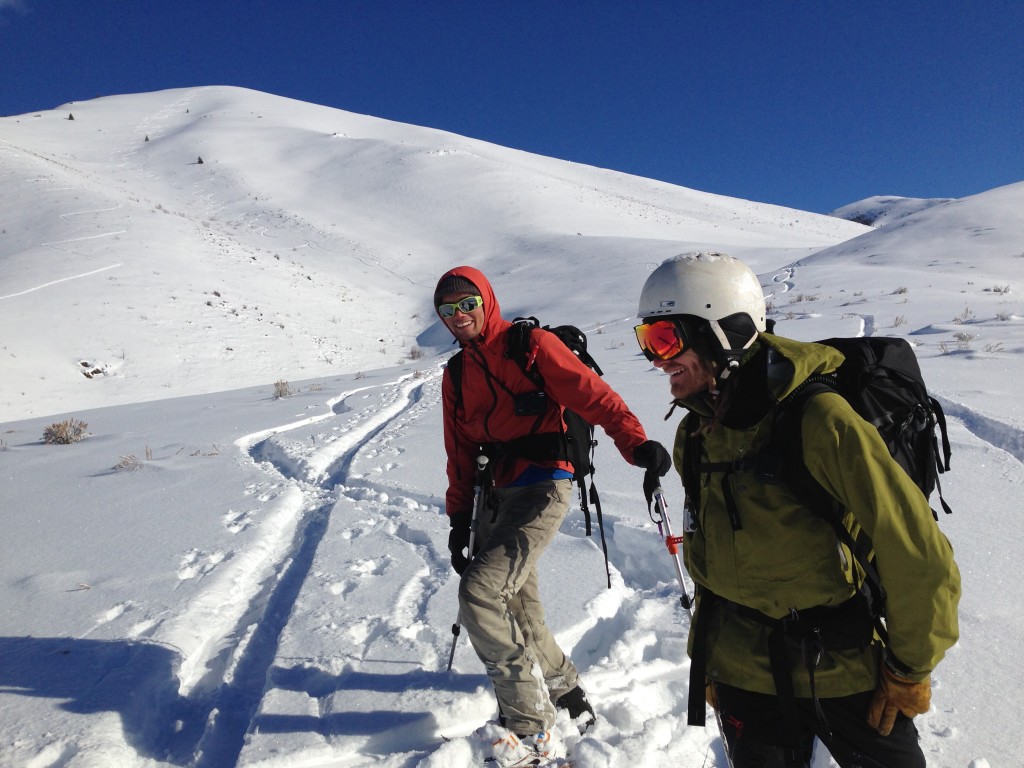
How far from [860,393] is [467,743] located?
214 cm

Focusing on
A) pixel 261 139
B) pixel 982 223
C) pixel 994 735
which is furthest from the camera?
pixel 261 139

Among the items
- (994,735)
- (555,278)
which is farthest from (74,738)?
(555,278)

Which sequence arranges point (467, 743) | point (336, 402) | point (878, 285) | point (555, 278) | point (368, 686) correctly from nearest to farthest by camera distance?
point (467, 743), point (368, 686), point (336, 402), point (878, 285), point (555, 278)

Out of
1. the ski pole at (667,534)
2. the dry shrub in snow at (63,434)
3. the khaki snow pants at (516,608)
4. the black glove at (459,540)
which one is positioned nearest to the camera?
the ski pole at (667,534)

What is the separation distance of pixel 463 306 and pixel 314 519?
10.6 feet

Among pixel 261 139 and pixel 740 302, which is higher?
pixel 261 139

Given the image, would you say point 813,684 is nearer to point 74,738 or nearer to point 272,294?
point 74,738

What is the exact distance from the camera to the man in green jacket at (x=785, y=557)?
1395 millimetres

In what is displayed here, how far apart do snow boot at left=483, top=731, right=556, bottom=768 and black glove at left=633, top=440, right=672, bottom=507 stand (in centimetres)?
111

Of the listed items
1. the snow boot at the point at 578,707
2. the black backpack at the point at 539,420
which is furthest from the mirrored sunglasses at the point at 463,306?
the snow boot at the point at 578,707

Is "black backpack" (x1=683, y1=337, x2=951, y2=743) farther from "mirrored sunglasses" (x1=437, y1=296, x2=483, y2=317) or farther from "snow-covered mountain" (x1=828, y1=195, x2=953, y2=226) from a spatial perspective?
"snow-covered mountain" (x1=828, y1=195, x2=953, y2=226)

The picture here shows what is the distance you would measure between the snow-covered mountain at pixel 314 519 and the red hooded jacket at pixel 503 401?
1.12m

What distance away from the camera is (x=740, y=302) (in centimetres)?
185

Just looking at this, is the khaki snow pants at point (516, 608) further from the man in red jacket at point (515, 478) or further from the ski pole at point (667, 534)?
the ski pole at point (667, 534)
